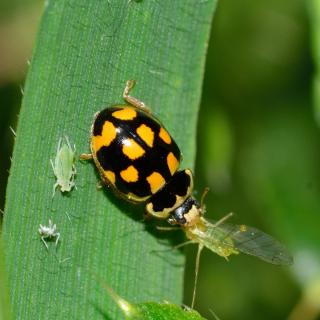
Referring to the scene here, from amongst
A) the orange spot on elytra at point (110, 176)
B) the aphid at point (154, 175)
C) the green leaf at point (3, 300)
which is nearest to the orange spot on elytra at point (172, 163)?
the aphid at point (154, 175)

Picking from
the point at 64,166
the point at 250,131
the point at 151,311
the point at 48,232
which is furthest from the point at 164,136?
the point at 250,131

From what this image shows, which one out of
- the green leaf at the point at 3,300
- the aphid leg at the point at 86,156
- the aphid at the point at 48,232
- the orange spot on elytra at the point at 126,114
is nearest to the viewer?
the green leaf at the point at 3,300

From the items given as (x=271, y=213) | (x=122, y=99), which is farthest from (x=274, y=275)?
(x=122, y=99)

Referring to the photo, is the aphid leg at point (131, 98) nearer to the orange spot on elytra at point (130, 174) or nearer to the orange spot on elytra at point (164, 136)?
the orange spot on elytra at point (164, 136)

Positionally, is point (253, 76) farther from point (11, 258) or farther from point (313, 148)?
point (11, 258)

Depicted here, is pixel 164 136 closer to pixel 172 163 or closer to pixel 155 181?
pixel 172 163

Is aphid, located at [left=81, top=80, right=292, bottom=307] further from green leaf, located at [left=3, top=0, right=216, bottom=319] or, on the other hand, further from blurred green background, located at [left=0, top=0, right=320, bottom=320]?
blurred green background, located at [left=0, top=0, right=320, bottom=320]

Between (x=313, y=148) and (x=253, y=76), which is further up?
(x=253, y=76)
